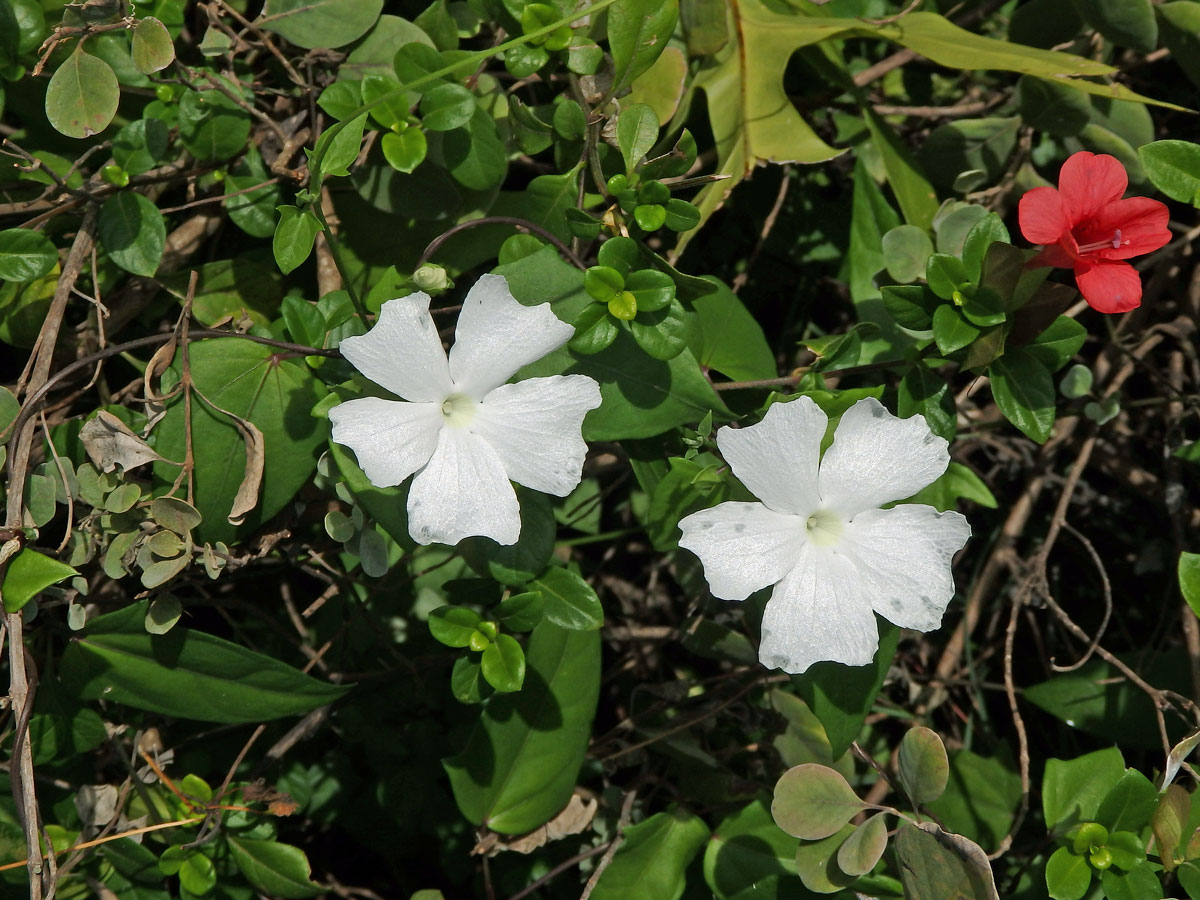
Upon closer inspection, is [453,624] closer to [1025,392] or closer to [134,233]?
Answer: [134,233]

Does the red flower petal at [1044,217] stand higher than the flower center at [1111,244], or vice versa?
the red flower petal at [1044,217]

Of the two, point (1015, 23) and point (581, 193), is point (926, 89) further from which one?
point (581, 193)

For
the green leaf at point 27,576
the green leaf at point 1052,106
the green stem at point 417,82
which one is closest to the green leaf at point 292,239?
the green stem at point 417,82

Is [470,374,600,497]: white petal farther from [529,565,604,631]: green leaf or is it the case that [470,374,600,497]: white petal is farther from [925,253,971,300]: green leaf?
[925,253,971,300]: green leaf

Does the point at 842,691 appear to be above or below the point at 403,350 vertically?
below

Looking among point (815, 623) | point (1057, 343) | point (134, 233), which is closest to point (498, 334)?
point (815, 623)

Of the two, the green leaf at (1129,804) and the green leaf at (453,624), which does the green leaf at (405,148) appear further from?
the green leaf at (1129,804)

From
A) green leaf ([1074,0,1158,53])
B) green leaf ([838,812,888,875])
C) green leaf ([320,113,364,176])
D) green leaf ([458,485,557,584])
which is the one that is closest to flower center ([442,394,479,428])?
green leaf ([458,485,557,584])
